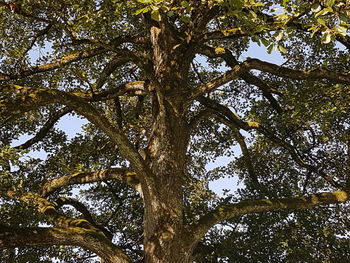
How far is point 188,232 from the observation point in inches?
269

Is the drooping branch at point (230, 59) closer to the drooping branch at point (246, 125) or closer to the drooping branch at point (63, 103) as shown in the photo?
the drooping branch at point (246, 125)

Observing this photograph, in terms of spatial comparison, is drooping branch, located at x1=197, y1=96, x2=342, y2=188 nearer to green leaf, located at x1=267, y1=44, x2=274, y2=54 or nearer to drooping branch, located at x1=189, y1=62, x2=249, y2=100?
drooping branch, located at x1=189, y1=62, x2=249, y2=100

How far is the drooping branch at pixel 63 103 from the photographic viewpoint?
6.11m

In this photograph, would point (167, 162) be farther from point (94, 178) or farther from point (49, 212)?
point (49, 212)

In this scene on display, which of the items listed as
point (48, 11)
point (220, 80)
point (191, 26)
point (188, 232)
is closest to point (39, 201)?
A: point (188, 232)

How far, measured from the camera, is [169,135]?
7.85 m

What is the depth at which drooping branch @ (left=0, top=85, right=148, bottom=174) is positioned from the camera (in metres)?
6.11

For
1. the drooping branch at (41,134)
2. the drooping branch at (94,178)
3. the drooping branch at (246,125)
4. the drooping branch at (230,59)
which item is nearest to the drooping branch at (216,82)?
the drooping branch at (246,125)

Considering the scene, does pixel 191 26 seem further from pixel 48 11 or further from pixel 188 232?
pixel 188 232

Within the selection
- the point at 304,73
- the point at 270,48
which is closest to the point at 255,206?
the point at 304,73

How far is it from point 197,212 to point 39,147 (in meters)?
6.15

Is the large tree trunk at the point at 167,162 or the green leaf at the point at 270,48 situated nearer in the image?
the green leaf at the point at 270,48

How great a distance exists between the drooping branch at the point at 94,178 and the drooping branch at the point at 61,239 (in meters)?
1.80

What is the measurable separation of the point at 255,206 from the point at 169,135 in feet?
8.02
